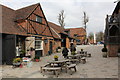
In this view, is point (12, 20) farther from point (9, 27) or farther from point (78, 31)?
point (78, 31)

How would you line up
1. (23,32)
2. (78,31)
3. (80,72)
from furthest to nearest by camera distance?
(78,31), (23,32), (80,72)

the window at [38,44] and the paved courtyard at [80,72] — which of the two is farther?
the window at [38,44]

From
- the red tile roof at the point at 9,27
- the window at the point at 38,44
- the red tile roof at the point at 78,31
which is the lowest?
the window at the point at 38,44

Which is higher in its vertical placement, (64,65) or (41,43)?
(41,43)

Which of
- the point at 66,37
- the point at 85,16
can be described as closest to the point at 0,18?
the point at 66,37

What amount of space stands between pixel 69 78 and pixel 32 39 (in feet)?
24.4

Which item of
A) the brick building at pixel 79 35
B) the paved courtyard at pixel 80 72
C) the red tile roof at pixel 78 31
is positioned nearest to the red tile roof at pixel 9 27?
the paved courtyard at pixel 80 72

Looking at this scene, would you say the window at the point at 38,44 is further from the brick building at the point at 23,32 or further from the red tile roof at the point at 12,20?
the red tile roof at the point at 12,20

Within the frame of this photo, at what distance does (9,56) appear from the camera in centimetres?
903

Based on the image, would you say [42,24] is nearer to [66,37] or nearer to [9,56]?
[9,56]

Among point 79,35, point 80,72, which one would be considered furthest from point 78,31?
point 80,72

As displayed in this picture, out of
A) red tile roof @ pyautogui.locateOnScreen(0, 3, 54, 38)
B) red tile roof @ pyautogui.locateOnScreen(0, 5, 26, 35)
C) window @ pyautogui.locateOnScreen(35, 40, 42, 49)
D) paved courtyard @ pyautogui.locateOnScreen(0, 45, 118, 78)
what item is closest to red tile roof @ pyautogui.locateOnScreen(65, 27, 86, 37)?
red tile roof @ pyautogui.locateOnScreen(0, 3, 54, 38)

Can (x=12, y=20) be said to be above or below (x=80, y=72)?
above

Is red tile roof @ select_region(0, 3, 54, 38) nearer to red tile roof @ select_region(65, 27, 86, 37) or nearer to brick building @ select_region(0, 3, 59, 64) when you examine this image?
brick building @ select_region(0, 3, 59, 64)
